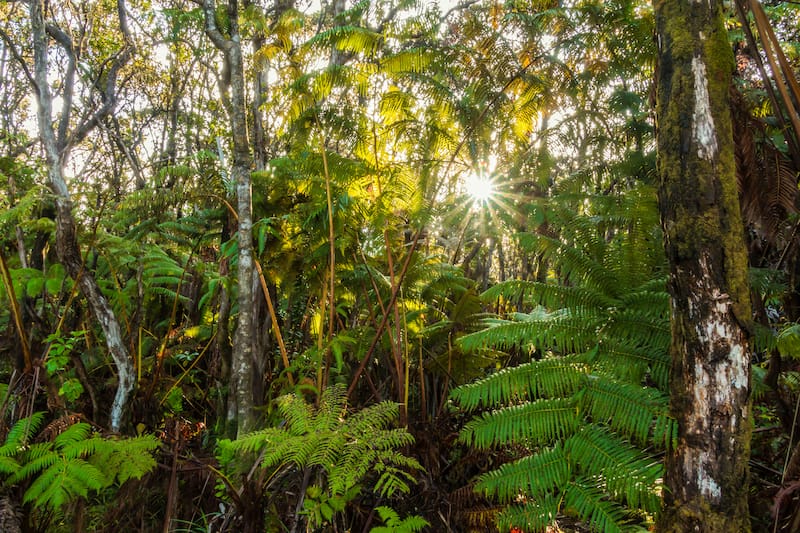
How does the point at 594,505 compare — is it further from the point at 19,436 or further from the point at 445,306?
the point at 19,436

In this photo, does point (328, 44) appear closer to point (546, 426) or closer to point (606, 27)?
point (606, 27)

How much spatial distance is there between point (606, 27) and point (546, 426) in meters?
3.23

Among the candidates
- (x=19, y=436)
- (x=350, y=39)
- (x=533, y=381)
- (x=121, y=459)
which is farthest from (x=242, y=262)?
(x=533, y=381)

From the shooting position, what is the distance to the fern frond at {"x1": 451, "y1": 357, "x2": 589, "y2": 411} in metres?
1.84

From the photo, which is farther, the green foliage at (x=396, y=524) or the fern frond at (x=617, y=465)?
the green foliage at (x=396, y=524)

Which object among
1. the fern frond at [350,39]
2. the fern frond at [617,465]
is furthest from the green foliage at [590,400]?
→ the fern frond at [350,39]

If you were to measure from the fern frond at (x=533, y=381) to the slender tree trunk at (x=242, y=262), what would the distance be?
5.61ft

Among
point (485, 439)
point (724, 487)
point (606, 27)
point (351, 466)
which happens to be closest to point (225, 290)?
point (351, 466)

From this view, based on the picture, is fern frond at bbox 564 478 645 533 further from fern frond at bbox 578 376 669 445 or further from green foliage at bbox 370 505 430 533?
green foliage at bbox 370 505 430 533

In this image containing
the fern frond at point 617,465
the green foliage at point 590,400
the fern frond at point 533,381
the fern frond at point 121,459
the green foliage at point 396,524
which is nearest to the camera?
the fern frond at point 617,465

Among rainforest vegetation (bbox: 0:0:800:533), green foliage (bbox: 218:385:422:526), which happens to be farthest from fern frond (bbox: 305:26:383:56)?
green foliage (bbox: 218:385:422:526)

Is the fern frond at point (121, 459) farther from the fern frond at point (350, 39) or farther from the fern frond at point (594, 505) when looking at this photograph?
the fern frond at point (350, 39)

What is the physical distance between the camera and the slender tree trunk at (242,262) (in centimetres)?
299

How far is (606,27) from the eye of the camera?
11.3ft
